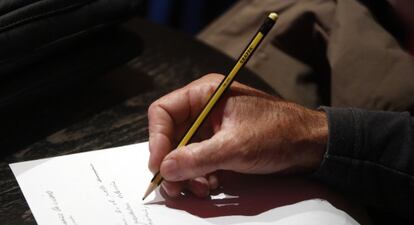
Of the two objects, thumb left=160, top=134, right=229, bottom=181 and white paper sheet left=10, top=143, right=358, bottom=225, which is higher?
thumb left=160, top=134, right=229, bottom=181

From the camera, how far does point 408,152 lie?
784mm

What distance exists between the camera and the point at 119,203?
70cm

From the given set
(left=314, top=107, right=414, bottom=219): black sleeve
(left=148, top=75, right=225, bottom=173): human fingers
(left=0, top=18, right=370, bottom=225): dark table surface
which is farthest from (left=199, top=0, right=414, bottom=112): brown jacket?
(left=148, top=75, right=225, bottom=173): human fingers

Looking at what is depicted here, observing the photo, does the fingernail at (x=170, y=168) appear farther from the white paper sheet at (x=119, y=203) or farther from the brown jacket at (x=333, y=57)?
the brown jacket at (x=333, y=57)

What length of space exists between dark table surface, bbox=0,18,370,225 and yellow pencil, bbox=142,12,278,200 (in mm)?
130

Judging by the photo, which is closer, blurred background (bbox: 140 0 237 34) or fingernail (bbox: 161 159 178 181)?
fingernail (bbox: 161 159 178 181)

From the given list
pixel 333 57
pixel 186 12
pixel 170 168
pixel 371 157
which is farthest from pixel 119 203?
pixel 186 12

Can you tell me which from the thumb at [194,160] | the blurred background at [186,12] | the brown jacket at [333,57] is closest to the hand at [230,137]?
the thumb at [194,160]

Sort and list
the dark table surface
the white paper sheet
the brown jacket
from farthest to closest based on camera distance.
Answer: the brown jacket
the dark table surface
the white paper sheet

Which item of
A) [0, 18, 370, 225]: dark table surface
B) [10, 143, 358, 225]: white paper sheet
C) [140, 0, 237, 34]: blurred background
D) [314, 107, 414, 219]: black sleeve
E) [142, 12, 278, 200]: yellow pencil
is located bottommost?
[140, 0, 237, 34]: blurred background

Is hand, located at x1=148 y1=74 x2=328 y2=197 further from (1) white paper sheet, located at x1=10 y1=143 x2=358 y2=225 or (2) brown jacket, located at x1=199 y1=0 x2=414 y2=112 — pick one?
(2) brown jacket, located at x1=199 y1=0 x2=414 y2=112

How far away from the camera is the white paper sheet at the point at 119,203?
0.68 metres

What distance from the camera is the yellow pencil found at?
0.72 metres

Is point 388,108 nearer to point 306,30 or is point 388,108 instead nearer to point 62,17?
point 306,30
